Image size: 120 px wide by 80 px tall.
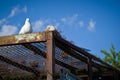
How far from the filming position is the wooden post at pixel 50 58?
14.9 ft

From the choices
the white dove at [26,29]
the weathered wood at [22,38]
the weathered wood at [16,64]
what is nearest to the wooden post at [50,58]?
the weathered wood at [22,38]

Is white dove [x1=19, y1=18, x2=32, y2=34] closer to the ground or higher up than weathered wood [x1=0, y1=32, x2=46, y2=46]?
higher up

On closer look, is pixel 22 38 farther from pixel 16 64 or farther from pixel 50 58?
pixel 16 64

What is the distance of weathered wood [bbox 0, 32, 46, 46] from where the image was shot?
4.77m

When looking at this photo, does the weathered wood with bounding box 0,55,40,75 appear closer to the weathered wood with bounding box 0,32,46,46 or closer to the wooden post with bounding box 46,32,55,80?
the weathered wood with bounding box 0,32,46,46

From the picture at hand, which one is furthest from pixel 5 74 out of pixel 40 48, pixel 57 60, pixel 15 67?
pixel 40 48

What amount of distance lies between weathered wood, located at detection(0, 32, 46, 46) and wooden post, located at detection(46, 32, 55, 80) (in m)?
0.12

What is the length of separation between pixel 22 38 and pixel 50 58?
738 millimetres

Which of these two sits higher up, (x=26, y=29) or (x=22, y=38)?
(x=26, y=29)

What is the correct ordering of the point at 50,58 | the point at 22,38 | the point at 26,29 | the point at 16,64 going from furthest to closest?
the point at 16,64 → the point at 26,29 → the point at 22,38 → the point at 50,58

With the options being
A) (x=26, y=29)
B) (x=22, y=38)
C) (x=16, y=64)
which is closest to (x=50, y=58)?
(x=22, y=38)

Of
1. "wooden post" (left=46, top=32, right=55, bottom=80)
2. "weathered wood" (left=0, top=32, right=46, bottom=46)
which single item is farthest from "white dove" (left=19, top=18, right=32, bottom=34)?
"wooden post" (left=46, top=32, right=55, bottom=80)

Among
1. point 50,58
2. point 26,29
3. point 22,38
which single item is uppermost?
point 26,29

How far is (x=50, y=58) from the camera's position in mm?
4609
